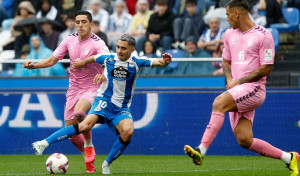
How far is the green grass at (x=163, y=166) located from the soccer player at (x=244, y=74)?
78cm

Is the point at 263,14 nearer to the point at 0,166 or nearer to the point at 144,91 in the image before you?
the point at 144,91

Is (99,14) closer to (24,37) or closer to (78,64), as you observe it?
(24,37)

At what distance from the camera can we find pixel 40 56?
14.9m

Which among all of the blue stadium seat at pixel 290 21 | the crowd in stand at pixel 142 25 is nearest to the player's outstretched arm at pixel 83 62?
the crowd in stand at pixel 142 25

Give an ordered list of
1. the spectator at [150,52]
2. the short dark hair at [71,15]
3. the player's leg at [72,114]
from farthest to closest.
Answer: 1. the short dark hair at [71,15]
2. the spectator at [150,52]
3. the player's leg at [72,114]

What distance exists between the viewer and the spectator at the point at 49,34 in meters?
16.0

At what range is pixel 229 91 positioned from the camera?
7855 millimetres

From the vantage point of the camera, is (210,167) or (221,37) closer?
(210,167)

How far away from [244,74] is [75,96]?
118 inches

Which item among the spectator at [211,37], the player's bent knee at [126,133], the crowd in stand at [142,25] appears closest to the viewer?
the player's bent knee at [126,133]

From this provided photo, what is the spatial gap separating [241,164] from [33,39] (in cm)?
706

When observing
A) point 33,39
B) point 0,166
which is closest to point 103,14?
point 33,39

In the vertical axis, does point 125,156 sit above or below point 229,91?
below

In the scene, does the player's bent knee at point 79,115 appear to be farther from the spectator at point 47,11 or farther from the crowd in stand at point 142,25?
the spectator at point 47,11
